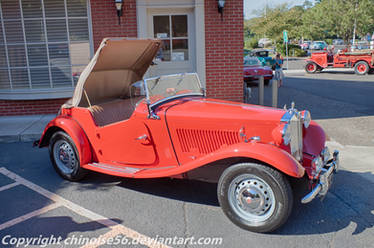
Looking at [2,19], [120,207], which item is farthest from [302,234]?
[2,19]

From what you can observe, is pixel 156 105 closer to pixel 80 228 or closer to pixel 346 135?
pixel 80 228

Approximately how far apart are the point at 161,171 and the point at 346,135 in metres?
4.65

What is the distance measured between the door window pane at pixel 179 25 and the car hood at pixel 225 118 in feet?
15.2

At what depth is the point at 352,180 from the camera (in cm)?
477

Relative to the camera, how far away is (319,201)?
4.17 meters

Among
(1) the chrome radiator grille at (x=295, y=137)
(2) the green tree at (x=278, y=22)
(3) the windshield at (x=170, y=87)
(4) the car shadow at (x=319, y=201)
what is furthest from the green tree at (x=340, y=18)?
(1) the chrome radiator grille at (x=295, y=137)

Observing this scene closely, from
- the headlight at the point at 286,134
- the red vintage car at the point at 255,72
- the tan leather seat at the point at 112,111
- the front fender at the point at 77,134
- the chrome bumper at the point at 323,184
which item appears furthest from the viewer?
the red vintage car at the point at 255,72

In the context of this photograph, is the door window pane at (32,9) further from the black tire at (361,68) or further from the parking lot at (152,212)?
the black tire at (361,68)

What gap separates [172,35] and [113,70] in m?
3.44

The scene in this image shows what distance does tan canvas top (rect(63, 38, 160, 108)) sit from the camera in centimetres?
472

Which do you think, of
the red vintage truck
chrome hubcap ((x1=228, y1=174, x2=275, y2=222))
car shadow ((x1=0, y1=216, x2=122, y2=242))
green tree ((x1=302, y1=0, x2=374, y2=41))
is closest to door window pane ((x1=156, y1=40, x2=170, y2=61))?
car shadow ((x1=0, y1=216, x2=122, y2=242))

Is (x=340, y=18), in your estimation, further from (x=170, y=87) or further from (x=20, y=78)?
(x=170, y=87)

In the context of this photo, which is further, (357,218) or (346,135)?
(346,135)

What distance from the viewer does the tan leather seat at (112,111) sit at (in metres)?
5.02
